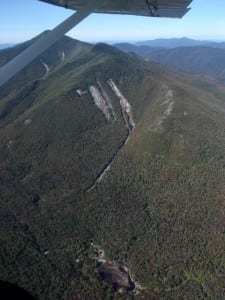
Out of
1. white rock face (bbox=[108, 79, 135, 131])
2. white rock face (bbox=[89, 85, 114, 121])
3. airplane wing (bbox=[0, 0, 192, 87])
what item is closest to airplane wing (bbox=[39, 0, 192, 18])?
airplane wing (bbox=[0, 0, 192, 87])

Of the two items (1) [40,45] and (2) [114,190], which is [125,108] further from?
(1) [40,45]

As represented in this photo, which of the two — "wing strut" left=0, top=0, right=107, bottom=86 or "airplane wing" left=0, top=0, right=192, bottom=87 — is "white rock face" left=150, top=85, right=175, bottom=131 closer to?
"airplane wing" left=0, top=0, right=192, bottom=87

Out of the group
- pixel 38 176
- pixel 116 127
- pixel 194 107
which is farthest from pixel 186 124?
pixel 38 176

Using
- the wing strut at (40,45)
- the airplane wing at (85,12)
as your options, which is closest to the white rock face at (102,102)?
the airplane wing at (85,12)

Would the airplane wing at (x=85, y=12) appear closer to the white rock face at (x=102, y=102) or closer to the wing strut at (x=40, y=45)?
the wing strut at (x=40, y=45)

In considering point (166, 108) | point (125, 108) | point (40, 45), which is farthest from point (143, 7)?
point (125, 108)

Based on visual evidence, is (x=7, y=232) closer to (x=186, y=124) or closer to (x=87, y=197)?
(x=87, y=197)
